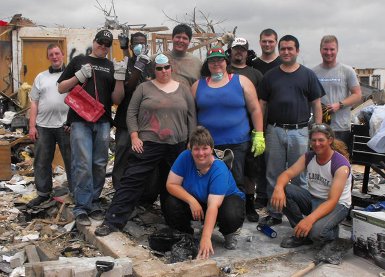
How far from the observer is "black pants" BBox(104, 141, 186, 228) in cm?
467

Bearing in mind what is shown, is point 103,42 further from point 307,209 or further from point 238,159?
point 307,209

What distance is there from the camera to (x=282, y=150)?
5.02 metres

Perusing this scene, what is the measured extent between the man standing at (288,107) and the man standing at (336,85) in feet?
1.39

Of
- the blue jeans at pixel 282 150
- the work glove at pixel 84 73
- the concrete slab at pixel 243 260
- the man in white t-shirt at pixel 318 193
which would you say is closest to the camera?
the concrete slab at pixel 243 260

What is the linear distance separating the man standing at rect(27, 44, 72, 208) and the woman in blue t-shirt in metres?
1.94

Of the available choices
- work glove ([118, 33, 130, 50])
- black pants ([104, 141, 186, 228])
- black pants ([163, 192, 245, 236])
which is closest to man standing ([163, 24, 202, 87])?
work glove ([118, 33, 130, 50])

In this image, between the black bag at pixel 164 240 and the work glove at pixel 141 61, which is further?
the work glove at pixel 141 61

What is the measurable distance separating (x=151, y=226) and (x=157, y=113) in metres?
1.38

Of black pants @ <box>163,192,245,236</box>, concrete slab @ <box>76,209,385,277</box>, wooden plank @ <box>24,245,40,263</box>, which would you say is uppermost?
black pants @ <box>163,192,245,236</box>

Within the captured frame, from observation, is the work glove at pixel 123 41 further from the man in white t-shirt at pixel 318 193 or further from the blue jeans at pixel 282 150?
the man in white t-shirt at pixel 318 193

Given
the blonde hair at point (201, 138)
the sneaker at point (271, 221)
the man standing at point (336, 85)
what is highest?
the man standing at point (336, 85)

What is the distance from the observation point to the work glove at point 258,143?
486 cm

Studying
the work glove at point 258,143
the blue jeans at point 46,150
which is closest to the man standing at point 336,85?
the work glove at point 258,143

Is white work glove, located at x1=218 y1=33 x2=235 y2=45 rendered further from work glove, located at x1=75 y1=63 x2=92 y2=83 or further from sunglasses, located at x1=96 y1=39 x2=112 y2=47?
work glove, located at x1=75 y1=63 x2=92 y2=83
